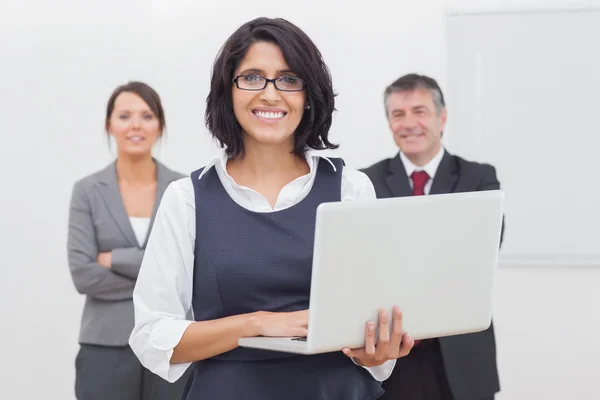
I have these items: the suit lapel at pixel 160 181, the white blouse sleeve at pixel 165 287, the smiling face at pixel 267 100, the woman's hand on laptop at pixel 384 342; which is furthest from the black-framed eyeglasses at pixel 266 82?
the suit lapel at pixel 160 181

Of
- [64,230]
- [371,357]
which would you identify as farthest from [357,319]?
[64,230]

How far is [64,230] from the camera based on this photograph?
5.04 meters

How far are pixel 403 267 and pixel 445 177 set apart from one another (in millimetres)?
1834

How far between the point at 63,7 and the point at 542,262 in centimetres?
293

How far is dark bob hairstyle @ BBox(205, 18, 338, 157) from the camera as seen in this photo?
187cm

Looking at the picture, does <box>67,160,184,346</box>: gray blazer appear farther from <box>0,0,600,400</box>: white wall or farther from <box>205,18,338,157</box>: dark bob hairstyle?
<box>205,18,338,157</box>: dark bob hairstyle

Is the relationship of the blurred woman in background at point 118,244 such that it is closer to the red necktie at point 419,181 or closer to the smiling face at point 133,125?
the smiling face at point 133,125

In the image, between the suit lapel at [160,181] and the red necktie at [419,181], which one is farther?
the suit lapel at [160,181]

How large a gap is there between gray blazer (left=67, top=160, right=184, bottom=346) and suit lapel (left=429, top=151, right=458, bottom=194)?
3.56 ft

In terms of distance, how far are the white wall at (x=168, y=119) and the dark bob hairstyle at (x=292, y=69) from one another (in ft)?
9.39

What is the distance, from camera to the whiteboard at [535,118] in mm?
4648

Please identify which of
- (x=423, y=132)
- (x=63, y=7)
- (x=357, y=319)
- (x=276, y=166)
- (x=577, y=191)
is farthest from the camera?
(x=63, y=7)

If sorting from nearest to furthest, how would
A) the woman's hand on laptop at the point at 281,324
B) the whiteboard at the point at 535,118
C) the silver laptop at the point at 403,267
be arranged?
the silver laptop at the point at 403,267
the woman's hand on laptop at the point at 281,324
the whiteboard at the point at 535,118

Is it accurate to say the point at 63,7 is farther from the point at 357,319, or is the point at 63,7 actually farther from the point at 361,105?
the point at 357,319
